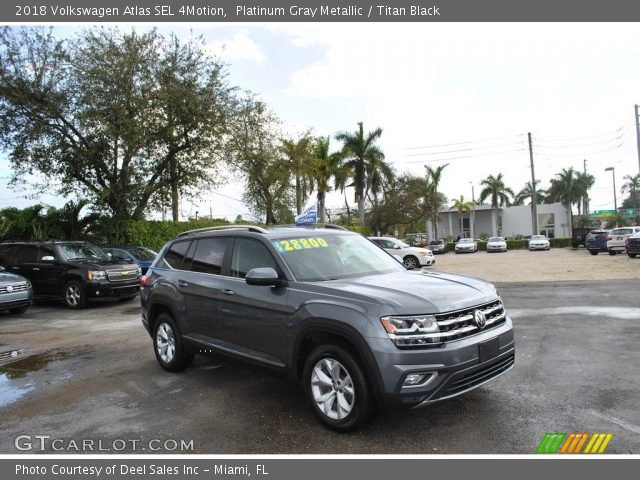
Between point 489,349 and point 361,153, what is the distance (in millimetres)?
41149

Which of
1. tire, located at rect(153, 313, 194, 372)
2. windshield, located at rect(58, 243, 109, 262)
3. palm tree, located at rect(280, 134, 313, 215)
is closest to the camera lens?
tire, located at rect(153, 313, 194, 372)

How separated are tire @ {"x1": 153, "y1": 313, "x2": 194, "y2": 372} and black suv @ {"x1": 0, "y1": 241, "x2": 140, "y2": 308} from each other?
7203 millimetres

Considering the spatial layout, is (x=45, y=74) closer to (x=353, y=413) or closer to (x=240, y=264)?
(x=240, y=264)

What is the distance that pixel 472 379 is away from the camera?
3.89m

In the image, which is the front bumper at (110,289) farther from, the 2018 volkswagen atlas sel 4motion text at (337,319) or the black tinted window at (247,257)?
the black tinted window at (247,257)

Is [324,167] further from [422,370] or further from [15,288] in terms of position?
[422,370]

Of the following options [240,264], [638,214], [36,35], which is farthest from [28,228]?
[638,214]

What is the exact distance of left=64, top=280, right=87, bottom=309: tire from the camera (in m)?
12.6

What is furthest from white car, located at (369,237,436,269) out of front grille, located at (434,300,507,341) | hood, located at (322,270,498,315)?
front grille, located at (434,300,507,341)

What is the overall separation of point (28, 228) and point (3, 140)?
380cm

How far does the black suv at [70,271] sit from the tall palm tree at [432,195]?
4137 cm

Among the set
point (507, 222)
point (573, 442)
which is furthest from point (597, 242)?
point (507, 222)

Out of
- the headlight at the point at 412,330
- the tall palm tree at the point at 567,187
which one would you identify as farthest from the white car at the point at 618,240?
the tall palm tree at the point at 567,187

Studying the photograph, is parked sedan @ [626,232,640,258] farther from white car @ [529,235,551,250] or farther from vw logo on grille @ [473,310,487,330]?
vw logo on grille @ [473,310,487,330]
